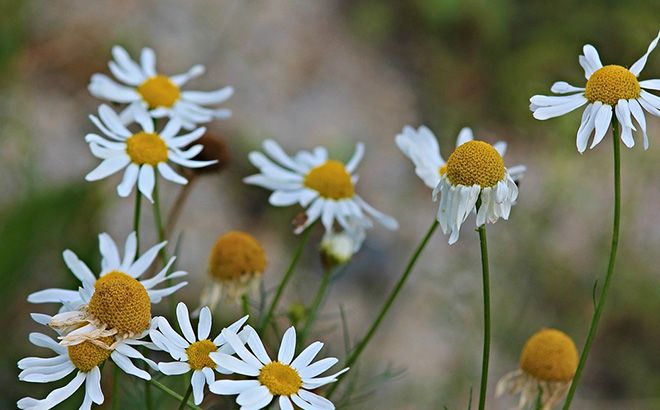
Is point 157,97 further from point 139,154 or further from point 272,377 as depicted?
point 272,377

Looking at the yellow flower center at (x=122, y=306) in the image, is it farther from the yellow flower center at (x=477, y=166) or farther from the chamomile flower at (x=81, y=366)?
the yellow flower center at (x=477, y=166)

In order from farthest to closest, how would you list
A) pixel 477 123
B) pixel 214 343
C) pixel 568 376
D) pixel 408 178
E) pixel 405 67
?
pixel 405 67 < pixel 477 123 < pixel 408 178 < pixel 568 376 < pixel 214 343

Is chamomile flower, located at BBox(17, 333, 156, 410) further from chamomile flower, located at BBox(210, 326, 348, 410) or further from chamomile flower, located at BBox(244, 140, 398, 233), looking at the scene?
chamomile flower, located at BBox(244, 140, 398, 233)

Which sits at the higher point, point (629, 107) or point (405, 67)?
point (405, 67)

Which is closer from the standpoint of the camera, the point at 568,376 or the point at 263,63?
the point at 568,376

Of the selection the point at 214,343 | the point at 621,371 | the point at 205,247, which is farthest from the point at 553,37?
the point at 214,343

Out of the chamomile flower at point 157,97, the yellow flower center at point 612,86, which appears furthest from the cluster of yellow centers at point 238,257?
the yellow flower center at point 612,86

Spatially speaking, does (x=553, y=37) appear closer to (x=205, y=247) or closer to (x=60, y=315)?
(x=205, y=247)

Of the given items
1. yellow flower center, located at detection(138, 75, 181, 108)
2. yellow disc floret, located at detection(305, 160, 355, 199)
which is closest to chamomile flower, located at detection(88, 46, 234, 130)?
yellow flower center, located at detection(138, 75, 181, 108)
